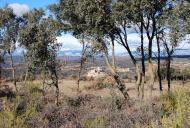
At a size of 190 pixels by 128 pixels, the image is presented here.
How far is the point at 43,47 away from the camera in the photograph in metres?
43.2

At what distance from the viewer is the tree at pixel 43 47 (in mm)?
42438

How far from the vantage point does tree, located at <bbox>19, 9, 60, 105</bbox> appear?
139 ft

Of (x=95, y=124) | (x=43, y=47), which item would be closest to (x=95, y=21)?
(x=43, y=47)

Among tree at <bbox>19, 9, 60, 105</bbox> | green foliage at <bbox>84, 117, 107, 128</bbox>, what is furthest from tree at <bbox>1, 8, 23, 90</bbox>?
green foliage at <bbox>84, 117, 107, 128</bbox>

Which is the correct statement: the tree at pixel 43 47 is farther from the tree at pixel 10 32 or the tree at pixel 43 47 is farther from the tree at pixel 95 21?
the tree at pixel 10 32

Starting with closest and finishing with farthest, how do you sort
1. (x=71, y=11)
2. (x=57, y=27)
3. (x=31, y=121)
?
(x=31, y=121)
(x=71, y=11)
(x=57, y=27)

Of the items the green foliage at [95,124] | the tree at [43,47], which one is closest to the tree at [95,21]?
the tree at [43,47]

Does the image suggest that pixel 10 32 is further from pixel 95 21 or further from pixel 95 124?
pixel 95 124

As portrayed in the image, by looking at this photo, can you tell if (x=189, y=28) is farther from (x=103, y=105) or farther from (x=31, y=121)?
(x=31, y=121)

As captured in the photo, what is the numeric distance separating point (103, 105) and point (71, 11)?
559 inches

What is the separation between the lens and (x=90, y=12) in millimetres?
35344

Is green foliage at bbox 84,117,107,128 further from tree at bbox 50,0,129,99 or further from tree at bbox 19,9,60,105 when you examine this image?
tree at bbox 19,9,60,105

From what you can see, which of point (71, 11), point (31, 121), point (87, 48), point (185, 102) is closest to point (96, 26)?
point (71, 11)

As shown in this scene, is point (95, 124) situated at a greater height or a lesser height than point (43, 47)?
lesser
